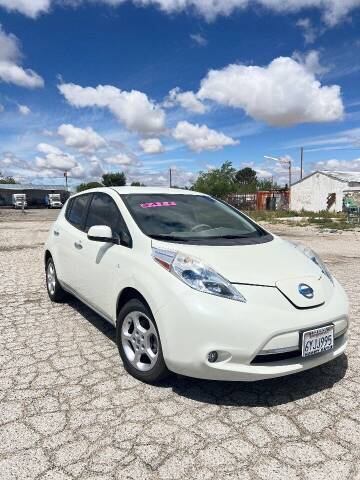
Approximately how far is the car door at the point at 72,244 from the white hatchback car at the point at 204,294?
0.22 m

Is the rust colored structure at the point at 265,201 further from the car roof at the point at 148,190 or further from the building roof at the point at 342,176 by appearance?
the car roof at the point at 148,190

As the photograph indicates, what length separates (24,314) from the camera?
4.97m

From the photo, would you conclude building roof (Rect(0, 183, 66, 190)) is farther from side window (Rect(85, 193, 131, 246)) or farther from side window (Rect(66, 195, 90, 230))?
side window (Rect(85, 193, 131, 246))

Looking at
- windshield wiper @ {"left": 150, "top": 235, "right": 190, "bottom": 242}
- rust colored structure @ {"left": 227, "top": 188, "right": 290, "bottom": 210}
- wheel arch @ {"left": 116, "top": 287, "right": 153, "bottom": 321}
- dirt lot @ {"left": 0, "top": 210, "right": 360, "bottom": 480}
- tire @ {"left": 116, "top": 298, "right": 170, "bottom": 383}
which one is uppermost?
rust colored structure @ {"left": 227, "top": 188, "right": 290, "bottom": 210}

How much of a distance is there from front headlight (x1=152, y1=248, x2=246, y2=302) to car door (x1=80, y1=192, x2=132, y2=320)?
0.47 m

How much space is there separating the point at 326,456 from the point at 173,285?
1418 mm

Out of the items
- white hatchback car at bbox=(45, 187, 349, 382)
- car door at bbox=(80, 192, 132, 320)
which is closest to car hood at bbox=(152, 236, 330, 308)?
white hatchback car at bbox=(45, 187, 349, 382)

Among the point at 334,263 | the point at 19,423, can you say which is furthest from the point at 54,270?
the point at 334,263

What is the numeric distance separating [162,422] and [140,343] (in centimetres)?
68

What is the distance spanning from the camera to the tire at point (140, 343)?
2924 millimetres

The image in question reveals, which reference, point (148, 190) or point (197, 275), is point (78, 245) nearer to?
point (148, 190)

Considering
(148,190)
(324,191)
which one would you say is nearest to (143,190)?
(148,190)

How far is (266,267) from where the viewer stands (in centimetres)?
295

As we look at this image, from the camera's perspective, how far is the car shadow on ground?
2.88 metres
